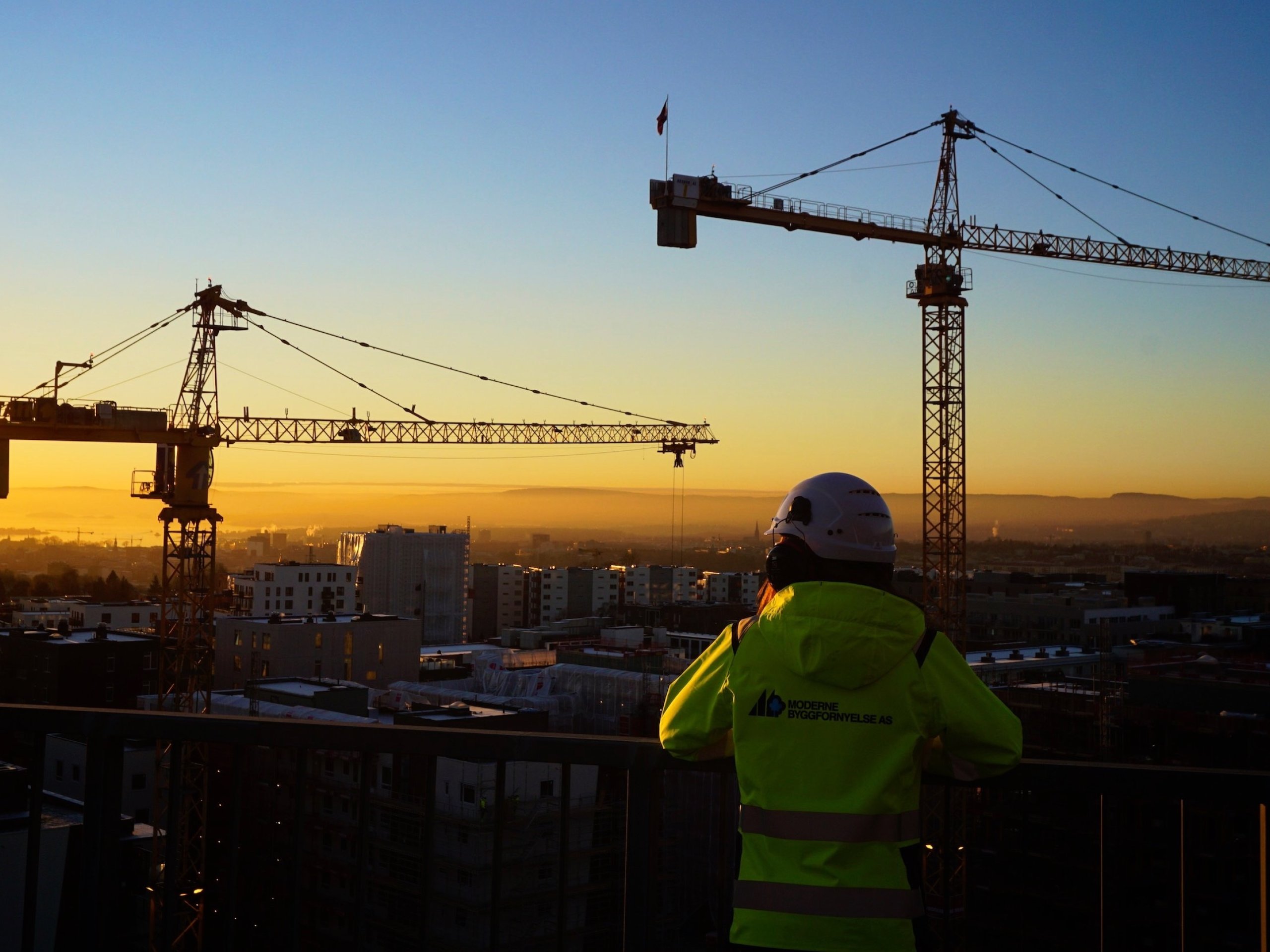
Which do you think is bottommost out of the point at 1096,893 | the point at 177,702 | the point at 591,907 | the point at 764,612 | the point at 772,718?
the point at 177,702

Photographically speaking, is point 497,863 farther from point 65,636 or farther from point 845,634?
point 65,636

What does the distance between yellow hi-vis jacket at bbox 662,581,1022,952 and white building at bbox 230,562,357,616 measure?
64.0m

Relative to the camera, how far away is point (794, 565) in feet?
7.26

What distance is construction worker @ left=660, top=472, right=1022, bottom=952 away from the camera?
201 centimetres

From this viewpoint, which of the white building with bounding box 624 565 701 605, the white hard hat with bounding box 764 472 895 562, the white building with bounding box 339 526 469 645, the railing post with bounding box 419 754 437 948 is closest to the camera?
the white hard hat with bounding box 764 472 895 562

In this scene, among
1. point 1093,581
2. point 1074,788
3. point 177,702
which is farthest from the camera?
point 1093,581

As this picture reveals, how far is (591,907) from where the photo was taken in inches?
197

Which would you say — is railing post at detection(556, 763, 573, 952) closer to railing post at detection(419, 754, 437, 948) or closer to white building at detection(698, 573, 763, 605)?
railing post at detection(419, 754, 437, 948)

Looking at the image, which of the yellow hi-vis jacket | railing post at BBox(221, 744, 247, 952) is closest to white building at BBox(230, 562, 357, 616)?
railing post at BBox(221, 744, 247, 952)

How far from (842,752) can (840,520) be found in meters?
0.43

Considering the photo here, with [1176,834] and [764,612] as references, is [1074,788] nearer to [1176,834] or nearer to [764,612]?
[1176,834]

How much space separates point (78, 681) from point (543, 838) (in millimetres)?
30808

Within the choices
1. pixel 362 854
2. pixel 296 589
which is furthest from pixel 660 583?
pixel 362 854

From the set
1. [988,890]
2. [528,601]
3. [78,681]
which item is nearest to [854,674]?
[988,890]
